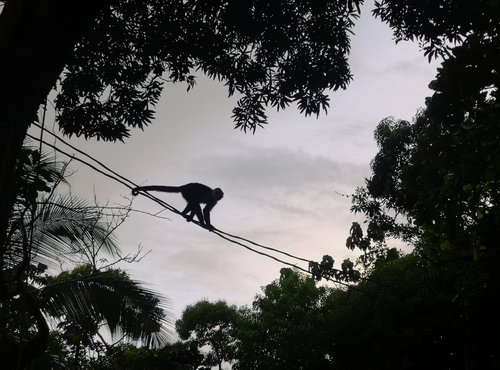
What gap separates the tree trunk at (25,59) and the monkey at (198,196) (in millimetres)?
5655

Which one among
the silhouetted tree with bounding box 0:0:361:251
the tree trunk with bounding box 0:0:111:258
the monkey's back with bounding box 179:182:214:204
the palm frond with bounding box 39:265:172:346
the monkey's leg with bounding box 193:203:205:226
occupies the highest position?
the silhouetted tree with bounding box 0:0:361:251

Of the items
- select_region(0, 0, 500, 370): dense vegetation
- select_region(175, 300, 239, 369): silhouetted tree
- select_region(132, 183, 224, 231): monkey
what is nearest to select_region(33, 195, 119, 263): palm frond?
select_region(0, 0, 500, 370): dense vegetation

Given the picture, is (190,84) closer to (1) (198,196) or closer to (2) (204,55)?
(2) (204,55)

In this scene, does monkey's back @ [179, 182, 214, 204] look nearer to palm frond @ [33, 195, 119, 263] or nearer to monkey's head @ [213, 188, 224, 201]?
monkey's head @ [213, 188, 224, 201]

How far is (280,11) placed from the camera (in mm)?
7098

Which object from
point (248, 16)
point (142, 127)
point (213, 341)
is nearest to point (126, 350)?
point (142, 127)

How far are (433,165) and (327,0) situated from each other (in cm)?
270

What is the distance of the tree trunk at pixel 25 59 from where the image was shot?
2.89 m

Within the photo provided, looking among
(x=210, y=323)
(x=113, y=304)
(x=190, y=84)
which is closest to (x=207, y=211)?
(x=190, y=84)

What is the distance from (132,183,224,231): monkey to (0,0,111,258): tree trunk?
5.65m

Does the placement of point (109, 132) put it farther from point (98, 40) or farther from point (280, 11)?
point (280, 11)

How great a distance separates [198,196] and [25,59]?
6.48 m

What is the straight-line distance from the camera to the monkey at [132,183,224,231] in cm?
901

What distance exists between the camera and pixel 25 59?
9.61ft
